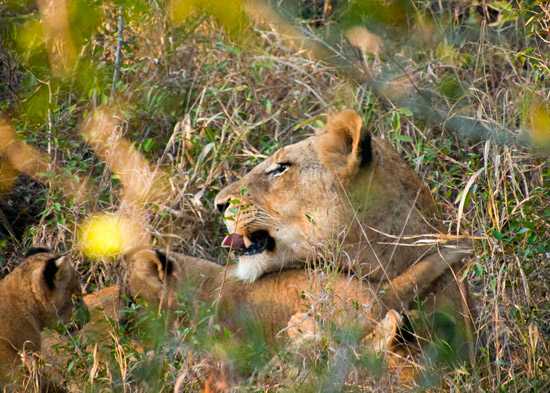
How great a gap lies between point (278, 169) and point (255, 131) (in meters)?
1.89

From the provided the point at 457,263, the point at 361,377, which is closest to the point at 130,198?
the point at 457,263

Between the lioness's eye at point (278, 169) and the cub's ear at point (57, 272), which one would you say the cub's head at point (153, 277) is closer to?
the cub's ear at point (57, 272)

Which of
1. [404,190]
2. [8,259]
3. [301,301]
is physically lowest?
[8,259]

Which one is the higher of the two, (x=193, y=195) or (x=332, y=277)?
(x=332, y=277)

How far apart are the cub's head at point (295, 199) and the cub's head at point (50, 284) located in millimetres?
925

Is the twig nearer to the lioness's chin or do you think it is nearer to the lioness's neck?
the lioness's chin

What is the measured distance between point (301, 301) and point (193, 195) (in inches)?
74.1

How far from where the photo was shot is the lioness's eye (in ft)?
17.6

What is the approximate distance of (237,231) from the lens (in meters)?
5.38

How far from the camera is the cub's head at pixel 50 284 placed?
5.59 m

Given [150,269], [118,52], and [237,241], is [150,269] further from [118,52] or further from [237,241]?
[118,52]

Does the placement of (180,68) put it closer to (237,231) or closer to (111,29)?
(111,29)

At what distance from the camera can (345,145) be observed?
17.1 feet

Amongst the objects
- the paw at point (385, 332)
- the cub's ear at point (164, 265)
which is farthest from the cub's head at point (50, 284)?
the paw at point (385, 332)
